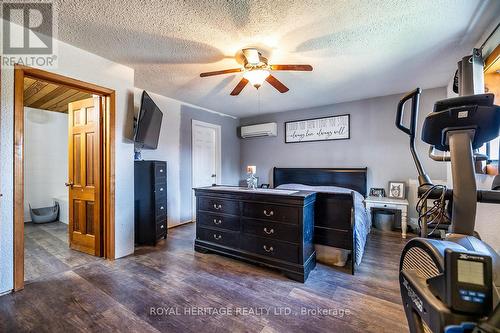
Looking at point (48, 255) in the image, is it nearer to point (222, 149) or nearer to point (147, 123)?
point (147, 123)

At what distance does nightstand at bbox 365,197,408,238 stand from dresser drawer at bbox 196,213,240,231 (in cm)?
228

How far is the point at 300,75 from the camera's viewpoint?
2.93 metres

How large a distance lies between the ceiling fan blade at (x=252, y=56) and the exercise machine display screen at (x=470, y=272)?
2138 millimetres

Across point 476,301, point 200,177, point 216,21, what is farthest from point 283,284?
point 200,177

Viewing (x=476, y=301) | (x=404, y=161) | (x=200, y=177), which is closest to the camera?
(x=476, y=301)

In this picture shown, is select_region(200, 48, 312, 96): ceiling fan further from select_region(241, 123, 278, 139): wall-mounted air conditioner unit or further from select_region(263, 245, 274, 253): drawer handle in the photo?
select_region(241, 123, 278, 139): wall-mounted air conditioner unit

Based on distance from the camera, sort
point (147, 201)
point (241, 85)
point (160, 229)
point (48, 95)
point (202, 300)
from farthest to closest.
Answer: point (48, 95) → point (160, 229) → point (147, 201) → point (241, 85) → point (202, 300)

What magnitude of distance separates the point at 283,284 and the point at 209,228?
1117 millimetres

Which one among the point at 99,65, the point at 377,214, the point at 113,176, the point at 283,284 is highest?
the point at 99,65

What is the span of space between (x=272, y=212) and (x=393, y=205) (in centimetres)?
227

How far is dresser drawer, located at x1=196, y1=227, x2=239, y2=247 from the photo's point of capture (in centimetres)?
254

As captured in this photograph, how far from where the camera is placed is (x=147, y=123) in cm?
283

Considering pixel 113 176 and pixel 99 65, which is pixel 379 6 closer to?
pixel 99 65

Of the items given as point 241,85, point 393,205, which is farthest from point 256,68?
→ point 393,205
